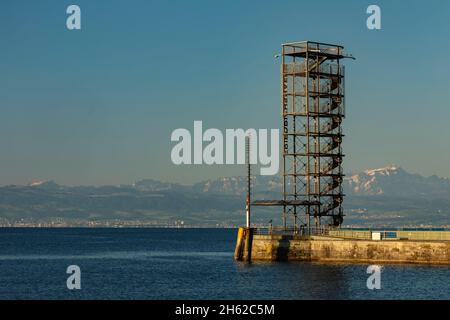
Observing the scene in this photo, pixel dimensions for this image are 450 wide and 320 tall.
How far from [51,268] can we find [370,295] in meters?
57.6

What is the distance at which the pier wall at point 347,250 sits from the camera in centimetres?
8256

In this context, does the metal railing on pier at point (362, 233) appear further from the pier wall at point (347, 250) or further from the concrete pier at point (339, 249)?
the pier wall at point (347, 250)

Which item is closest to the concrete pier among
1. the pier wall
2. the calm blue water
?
the pier wall

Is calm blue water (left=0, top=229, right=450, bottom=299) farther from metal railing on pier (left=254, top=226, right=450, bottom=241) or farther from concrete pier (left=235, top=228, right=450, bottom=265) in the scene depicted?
metal railing on pier (left=254, top=226, right=450, bottom=241)

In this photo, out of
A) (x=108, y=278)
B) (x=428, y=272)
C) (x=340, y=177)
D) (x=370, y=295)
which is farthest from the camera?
(x=340, y=177)

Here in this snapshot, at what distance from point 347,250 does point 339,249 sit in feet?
3.73

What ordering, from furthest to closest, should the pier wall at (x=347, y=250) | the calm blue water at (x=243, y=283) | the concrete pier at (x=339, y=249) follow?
the concrete pier at (x=339, y=249) → the pier wall at (x=347, y=250) → the calm blue water at (x=243, y=283)

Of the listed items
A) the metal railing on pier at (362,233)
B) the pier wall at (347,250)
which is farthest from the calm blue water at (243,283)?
the metal railing on pier at (362,233)

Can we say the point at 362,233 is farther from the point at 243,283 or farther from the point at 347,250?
the point at 243,283

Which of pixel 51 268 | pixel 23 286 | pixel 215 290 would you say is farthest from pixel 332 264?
pixel 51 268

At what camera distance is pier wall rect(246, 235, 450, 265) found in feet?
271

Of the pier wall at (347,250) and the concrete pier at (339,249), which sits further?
the concrete pier at (339,249)
